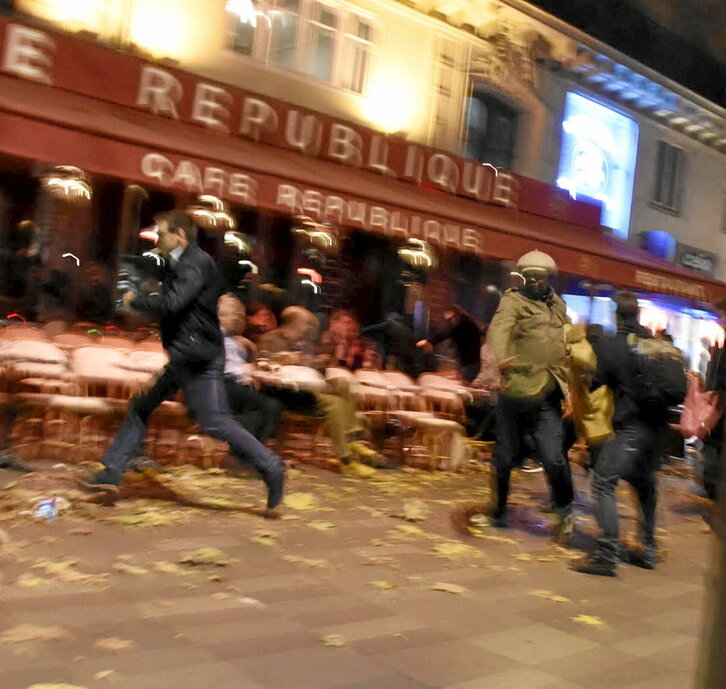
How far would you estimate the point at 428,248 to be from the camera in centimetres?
1373

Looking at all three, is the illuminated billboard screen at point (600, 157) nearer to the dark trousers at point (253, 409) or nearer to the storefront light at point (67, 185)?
the storefront light at point (67, 185)

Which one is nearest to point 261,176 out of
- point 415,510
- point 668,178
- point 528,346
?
point 528,346

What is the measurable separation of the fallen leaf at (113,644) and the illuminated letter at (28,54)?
600 centimetres

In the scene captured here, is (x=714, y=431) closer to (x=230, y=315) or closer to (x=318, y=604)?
(x=230, y=315)

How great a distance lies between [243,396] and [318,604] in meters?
3.25

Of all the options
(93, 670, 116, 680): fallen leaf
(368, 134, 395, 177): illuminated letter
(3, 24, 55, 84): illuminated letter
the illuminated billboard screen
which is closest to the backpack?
(93, 670, 116, 680): fallen leaf

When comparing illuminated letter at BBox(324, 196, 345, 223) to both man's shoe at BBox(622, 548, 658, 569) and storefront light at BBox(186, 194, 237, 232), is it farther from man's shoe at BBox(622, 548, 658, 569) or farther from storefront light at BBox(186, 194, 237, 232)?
man's shoe at BBox(622, 548, 658, 569)

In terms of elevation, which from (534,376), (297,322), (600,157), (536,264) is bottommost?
(534,376)

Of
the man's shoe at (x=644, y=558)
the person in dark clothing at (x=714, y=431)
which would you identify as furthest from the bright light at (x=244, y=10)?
the man's shoe at (x=644, y=558)

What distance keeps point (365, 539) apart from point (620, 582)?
5.28ft

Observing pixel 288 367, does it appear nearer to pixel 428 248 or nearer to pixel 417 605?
pixel 417 605

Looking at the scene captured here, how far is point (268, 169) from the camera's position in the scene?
Result: 800 centimetres

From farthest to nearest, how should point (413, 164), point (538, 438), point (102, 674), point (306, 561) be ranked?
point (413, 164)
point (538, 438)
point (306, 561)
point (102, 674)

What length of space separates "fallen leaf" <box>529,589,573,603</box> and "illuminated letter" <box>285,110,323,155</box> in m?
6.79
